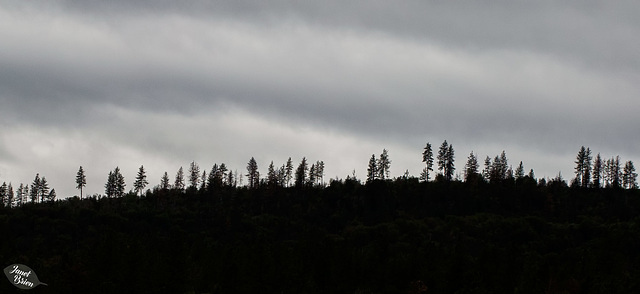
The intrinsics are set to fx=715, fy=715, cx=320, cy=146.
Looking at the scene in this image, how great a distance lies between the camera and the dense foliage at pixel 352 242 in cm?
8225

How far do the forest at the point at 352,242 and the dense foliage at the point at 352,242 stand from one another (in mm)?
262

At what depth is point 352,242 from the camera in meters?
143

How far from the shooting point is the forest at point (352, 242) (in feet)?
270

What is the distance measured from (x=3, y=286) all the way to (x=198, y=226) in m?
98.4

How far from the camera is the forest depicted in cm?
8225

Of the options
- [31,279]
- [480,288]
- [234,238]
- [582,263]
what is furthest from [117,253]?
[234,238]

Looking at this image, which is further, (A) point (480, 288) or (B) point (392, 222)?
(B) point (392, 222)

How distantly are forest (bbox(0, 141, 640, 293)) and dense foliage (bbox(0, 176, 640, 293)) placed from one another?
0.86 ft

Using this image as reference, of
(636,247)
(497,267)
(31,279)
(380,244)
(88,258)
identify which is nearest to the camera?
(31,279)

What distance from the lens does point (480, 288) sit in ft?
258

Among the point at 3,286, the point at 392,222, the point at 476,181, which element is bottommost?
the point at 3,286

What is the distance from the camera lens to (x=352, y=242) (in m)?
143

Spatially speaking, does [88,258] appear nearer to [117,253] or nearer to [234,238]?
[117,253]

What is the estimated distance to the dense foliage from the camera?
82250mm
